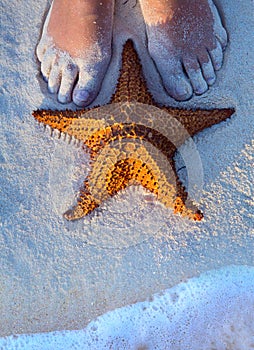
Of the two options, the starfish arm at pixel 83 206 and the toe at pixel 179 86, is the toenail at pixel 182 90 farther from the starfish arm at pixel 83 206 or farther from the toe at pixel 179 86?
the starfish arm at pixel 83 206

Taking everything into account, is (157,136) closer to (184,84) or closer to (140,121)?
(140,121)

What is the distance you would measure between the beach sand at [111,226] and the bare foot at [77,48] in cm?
9

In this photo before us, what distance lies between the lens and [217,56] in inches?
92.0

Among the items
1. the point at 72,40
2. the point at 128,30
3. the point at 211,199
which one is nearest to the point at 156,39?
the point at 128,30

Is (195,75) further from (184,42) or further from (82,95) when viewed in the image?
(82,95)

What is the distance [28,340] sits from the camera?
90.0 inches

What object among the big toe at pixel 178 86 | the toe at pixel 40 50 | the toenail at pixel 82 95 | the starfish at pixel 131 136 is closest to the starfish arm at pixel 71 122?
the starfish at pixel 131 136

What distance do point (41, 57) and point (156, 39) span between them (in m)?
0.65

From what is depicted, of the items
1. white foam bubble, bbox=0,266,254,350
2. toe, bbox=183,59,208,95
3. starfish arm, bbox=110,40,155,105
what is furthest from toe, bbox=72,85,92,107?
white foam bubble, bbox=0,266,254,350

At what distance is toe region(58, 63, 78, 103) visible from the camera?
230cm

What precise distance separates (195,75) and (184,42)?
0.60 ft

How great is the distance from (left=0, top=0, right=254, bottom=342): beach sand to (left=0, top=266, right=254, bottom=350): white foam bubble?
55 millimetres

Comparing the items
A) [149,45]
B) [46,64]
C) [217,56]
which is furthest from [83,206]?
[217,56]

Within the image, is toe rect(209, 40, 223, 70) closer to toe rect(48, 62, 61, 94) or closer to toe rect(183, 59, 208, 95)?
toe rect(183, 59, 208, 95)
